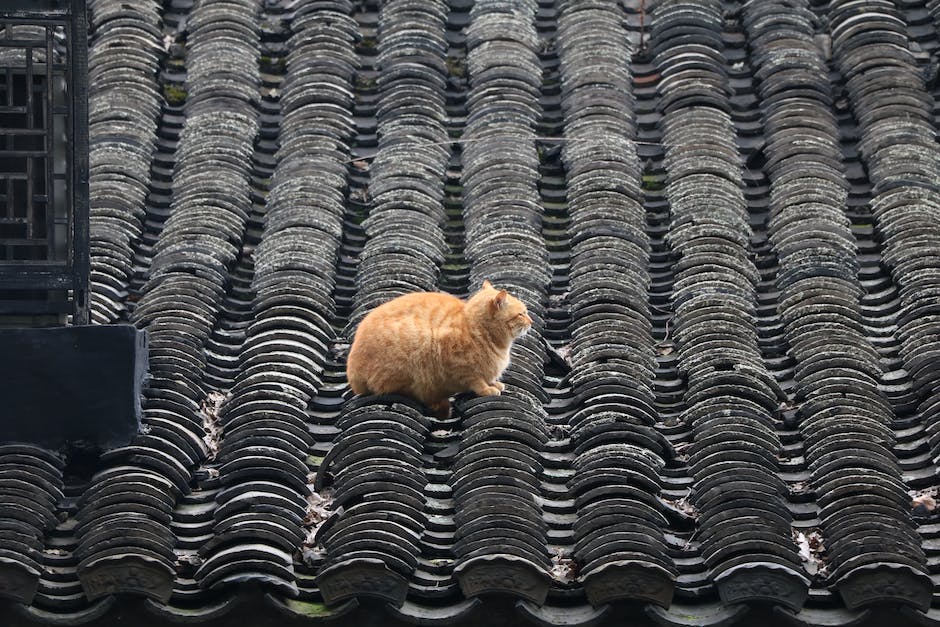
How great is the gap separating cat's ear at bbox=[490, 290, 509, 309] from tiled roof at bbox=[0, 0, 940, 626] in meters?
0.39

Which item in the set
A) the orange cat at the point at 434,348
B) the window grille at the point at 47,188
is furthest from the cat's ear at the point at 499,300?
the window grille at the point at 47,188

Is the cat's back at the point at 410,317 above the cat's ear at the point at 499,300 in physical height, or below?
below

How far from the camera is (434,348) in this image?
27.5 ft

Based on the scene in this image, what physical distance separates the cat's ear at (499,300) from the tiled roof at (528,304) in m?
0.39

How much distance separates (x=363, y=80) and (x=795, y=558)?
16.5 feet

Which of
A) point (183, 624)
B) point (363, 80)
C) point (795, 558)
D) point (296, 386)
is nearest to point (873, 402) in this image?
point (795, 558)

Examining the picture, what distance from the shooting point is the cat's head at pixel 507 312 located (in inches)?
328

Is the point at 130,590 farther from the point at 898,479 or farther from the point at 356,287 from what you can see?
the point at 898,479

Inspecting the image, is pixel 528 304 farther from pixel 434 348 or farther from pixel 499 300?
pixel 434 348

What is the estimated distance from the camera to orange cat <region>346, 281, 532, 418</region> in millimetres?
8180

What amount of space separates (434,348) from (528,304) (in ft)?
2.32

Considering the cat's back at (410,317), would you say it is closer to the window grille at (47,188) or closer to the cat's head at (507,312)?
the cat's head at (507,312)

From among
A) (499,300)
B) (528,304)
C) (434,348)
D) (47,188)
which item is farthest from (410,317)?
(47,188)

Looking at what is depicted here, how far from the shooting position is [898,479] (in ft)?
24.3
